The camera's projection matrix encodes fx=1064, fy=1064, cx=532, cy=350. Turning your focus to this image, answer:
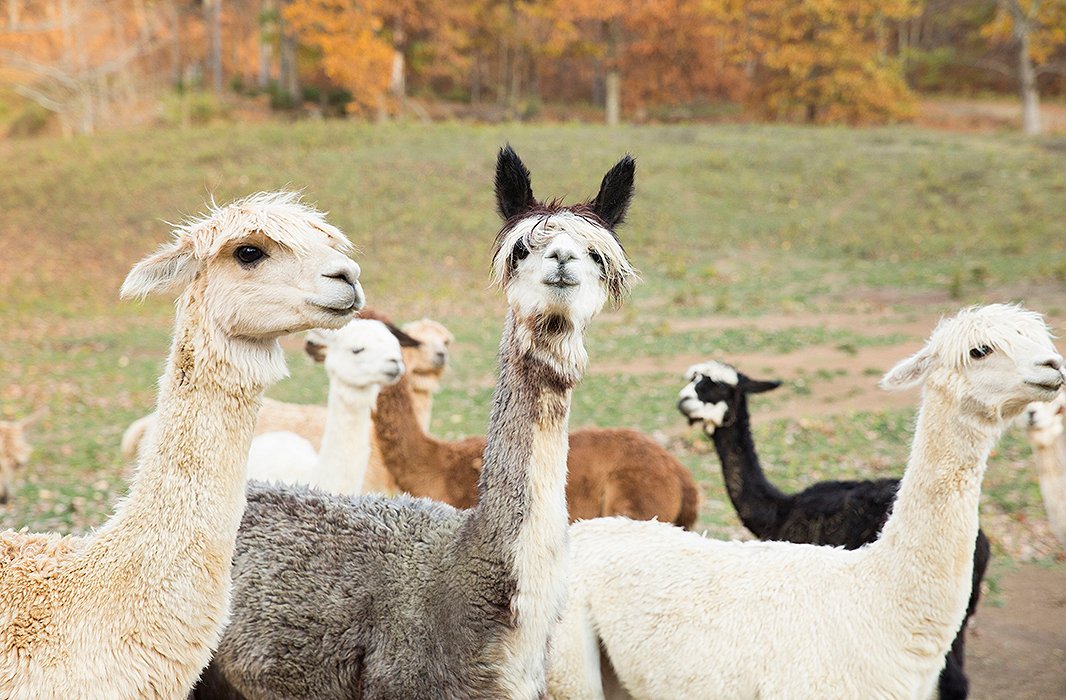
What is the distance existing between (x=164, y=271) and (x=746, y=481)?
408 centimetres

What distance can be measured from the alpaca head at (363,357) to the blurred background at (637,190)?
2.27 metres

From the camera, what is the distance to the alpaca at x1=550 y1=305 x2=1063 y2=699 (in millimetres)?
3998

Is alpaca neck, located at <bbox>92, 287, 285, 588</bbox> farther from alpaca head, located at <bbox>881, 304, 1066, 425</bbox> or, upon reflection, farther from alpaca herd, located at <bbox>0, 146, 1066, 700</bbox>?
alpaca head, located at <bbox>881, 304, 1066, 425</bbox>

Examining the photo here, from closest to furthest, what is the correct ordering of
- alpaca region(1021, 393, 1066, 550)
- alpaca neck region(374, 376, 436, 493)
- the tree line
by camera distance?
alpaca neck region(374, 376, 436, 493) → alpaca region(1021, 393, 1066, 550) → the tree line

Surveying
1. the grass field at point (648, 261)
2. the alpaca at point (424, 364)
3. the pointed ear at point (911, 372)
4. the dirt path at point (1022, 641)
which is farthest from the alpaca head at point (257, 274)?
the alpaca at point (424, 364)

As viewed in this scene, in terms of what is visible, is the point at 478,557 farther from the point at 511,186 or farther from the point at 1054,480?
the point at 1054,480

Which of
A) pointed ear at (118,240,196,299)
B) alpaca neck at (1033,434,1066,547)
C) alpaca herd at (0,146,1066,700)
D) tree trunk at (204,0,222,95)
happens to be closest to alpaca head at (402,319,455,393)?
alpaca herd at (0,146,1066,700)

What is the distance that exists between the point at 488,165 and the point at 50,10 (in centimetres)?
1473

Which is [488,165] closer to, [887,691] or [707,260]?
[707,260]

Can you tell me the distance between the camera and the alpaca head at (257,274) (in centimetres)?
286

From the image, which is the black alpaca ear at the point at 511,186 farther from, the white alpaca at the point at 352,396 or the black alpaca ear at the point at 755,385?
the black alpaca ear at the point at 755,385

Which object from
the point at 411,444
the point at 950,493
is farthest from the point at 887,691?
the point at 411,444

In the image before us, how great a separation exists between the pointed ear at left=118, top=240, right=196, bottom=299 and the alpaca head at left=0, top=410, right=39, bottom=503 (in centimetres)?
664

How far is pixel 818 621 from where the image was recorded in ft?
13.6
